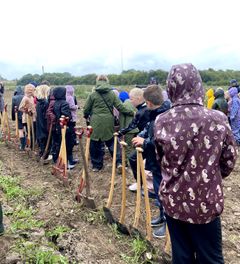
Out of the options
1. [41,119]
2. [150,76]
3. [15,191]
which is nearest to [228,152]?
[15,191]

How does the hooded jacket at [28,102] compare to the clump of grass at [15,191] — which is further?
the hooded jacket at [28,102]

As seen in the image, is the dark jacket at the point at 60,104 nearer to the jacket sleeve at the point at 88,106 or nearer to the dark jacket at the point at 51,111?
the dark jacket at the point at 51,111

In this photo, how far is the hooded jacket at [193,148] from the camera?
2301 millimetres

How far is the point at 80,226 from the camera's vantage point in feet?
14.8

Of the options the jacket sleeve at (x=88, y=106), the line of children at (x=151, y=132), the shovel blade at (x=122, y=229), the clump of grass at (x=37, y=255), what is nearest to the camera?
the clump of grass at (x=37, y=255)

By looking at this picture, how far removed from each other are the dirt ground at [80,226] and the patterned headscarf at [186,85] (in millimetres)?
1887

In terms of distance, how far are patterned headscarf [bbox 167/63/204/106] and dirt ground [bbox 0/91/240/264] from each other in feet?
6.19

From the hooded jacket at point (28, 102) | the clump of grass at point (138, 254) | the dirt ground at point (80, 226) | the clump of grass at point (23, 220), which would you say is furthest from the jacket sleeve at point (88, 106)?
the clump of grass at point (138, 254)

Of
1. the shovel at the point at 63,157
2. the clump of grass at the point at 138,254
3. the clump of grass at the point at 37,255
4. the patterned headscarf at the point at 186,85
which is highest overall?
the patterned headscarf at the point at 186,85

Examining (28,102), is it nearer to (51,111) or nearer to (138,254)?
(51,111)

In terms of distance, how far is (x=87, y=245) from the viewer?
3963mm

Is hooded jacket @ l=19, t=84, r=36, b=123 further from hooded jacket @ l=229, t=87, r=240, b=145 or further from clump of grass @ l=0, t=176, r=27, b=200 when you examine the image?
hooded jacket @ l=229, t=87, r=240, b=145

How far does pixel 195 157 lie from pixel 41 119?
562cm

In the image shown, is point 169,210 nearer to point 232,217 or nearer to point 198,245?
point 198,245
